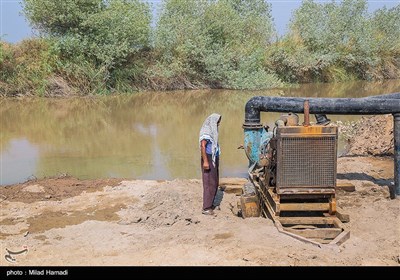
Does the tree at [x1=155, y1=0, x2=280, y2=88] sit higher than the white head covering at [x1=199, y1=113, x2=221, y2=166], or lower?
higher

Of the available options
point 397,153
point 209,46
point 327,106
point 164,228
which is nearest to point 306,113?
point 327,106

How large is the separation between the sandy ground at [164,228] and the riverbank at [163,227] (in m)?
0.01

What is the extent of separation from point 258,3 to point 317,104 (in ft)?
113

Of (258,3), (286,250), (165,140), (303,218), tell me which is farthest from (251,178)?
(258,3)

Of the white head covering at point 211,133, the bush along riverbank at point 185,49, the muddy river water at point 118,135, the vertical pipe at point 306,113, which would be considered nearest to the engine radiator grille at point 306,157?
the vertical pipe at point 306,113

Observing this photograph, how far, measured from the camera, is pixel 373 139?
11.3 metres

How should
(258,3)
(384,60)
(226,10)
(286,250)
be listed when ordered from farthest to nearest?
(258,3) < (384,60) < (226,10) < (286,250)

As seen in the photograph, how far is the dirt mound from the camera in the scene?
1056 centimetres

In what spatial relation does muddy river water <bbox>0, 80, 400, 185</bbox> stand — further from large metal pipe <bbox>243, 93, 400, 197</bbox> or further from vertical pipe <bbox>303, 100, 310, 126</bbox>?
vertical pipe <bbox>303, 100, 310, 126</bbox>

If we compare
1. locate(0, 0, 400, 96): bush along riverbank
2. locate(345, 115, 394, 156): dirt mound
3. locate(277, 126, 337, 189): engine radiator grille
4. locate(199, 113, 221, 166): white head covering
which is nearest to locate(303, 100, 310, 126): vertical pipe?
locate(277, 126, 337, 189): engine radiator grille

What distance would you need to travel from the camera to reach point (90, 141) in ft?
43.1

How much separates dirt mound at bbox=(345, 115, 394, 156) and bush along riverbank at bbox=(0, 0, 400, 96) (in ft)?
41.8
